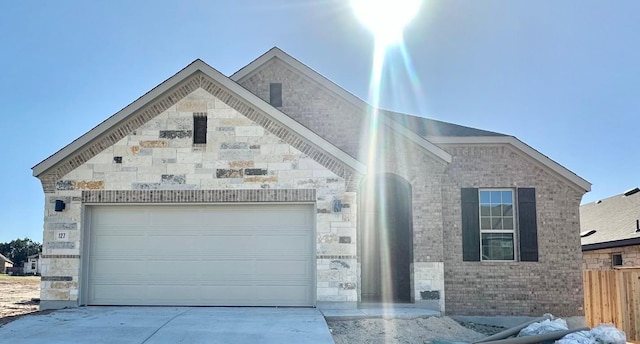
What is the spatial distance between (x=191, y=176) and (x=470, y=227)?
658 cm

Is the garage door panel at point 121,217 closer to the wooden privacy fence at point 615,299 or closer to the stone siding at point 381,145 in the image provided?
the stone siding at point 381,145

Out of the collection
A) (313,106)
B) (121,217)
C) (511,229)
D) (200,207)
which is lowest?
(511,229)

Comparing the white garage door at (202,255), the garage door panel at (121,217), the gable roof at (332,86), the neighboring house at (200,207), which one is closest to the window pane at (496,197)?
the gable roof at (332,86)

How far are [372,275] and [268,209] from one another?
12.6 ft

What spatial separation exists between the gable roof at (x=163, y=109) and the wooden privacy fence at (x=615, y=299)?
306 inches

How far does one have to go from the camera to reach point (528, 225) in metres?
13.8

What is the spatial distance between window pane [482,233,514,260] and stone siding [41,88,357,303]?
3.92m

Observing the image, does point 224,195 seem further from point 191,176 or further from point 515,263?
point 515,263

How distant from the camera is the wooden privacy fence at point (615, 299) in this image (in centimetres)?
1409

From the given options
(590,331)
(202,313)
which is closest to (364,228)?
(202,313)

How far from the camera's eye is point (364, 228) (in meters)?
14.2

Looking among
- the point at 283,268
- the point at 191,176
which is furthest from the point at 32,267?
the point at 283,268

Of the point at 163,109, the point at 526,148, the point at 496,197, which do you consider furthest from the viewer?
the point at 496,197

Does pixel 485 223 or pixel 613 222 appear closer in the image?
pixel 485 223
